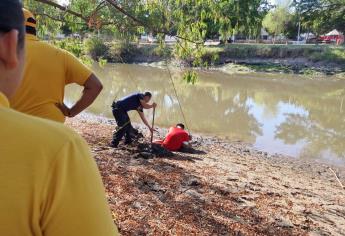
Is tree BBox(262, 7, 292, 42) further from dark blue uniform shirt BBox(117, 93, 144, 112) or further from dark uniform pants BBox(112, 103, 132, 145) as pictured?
dark uniform pants BBox(112, 103, 132, 145)

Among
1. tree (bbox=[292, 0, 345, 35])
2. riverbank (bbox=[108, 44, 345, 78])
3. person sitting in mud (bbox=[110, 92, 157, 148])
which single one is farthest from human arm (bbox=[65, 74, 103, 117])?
tree (bbox=[292, 0, 345, 35])

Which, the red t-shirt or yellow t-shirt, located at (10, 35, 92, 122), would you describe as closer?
yellow t-shirt, located at (10, 35, 92, 122)

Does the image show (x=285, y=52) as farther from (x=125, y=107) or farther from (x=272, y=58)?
(x=125, y=107)

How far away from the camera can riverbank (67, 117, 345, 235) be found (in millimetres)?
4609

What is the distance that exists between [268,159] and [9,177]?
10375mm

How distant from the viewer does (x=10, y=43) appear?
3.13 ft

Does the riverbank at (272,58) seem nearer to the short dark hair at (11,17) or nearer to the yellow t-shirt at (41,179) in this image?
the short dark hair at (11,17)

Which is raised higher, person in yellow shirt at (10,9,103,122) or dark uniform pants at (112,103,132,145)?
Result: person in yellow shirt at (10,9,103,122)

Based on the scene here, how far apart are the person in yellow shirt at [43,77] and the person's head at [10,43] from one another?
1.75m

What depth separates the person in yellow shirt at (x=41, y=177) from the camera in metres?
0.88

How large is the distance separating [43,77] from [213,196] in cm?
353

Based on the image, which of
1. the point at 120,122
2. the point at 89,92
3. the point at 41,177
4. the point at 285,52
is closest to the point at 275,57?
the point at 285,52

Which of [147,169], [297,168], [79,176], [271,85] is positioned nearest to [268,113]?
[297,168]

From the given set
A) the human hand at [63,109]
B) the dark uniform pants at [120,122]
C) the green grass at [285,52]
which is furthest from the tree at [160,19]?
the green grass at [285,52]
